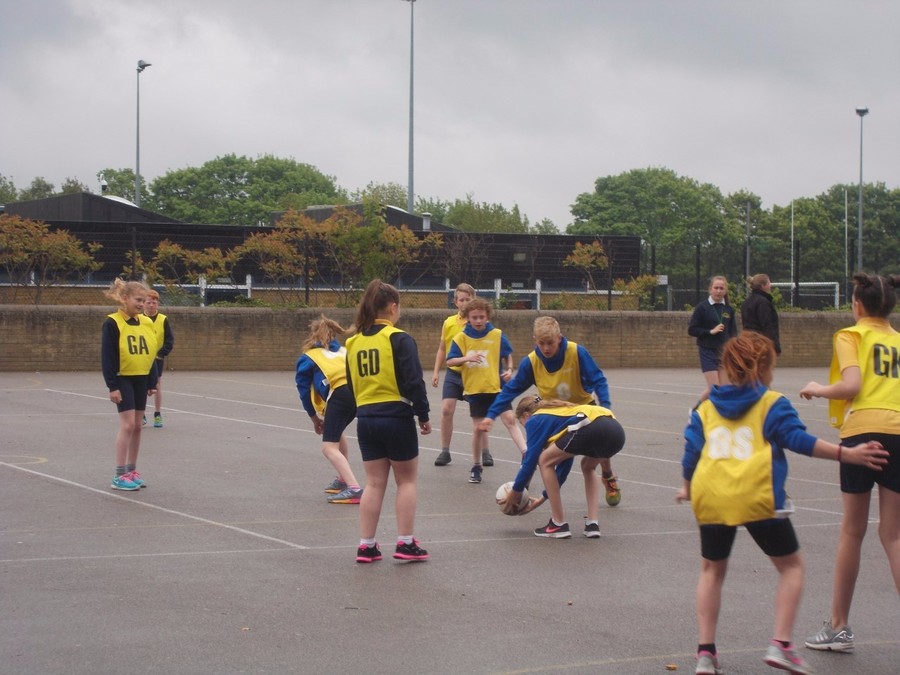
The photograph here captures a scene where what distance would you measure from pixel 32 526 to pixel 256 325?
748 inches

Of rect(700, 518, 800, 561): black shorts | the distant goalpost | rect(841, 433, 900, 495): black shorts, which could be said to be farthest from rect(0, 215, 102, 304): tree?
rect(700, 518, 800, 561): black shorts

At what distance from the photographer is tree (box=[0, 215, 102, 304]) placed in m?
27.8

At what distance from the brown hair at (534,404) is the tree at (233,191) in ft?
284

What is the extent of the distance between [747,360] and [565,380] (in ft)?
10.9

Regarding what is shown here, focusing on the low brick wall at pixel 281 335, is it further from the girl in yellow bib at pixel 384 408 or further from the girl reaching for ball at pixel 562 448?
the girl in yellow bib at pixel 384 408

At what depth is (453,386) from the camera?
1175cm

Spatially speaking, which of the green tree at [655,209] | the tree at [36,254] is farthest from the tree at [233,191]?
the tree at [36,254]

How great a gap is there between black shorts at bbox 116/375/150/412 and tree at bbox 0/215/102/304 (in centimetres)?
1925

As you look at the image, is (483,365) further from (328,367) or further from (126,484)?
(126,484)

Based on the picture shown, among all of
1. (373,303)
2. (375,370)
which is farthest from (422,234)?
(375,370)

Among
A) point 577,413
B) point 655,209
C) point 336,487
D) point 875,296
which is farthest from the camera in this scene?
point 655,209

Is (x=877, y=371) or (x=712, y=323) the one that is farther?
(x=712, y=323)

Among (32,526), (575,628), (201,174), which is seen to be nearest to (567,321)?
(32,526)

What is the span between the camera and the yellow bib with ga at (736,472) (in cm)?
487
